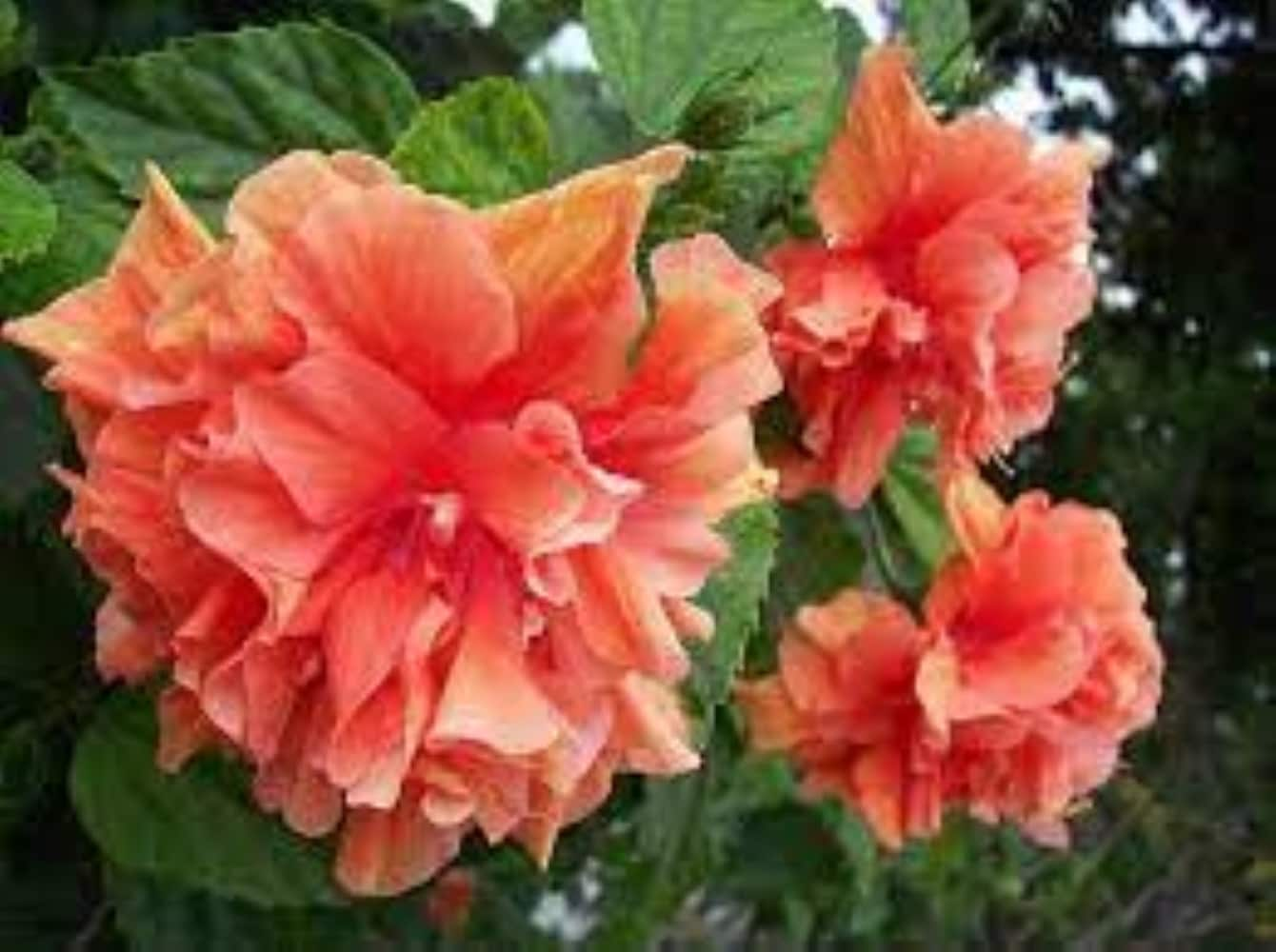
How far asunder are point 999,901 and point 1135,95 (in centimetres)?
114

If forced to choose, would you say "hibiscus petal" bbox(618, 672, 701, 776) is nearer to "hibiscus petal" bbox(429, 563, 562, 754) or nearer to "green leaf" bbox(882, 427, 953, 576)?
"hibiscus petal" bbox(429, 563, 562, 754)

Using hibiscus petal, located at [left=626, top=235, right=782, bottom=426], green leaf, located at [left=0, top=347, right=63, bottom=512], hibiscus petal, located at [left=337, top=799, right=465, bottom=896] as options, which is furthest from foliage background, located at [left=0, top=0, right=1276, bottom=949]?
hibiscus petal, located at [left=337, top=799, right=465, bottom=896]

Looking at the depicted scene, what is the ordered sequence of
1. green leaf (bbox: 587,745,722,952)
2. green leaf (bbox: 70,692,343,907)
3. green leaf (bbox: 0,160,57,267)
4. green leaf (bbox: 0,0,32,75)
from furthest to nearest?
1. green leaf (bbox: 587,745,722,952)
2. green leaf (bbox: 0,0,32,75)
3. green leaf (bbox: 70,692,343,907)
4. green leaf (bbox: 0,160,57,267)

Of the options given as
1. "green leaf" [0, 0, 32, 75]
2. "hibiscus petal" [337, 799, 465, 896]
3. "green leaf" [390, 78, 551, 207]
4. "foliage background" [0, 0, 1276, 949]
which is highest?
"green leaf" [390, 78, 551, 207]

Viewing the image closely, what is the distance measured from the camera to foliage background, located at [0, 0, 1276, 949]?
1068mm

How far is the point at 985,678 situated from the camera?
1.23 meters

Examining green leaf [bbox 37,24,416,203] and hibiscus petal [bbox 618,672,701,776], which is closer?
hibiscus petal [bbox 618,672,701,776]

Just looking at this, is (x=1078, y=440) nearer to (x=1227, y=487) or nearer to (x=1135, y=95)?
(x=1227, y=487)

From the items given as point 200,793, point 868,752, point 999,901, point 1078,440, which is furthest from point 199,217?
point 1078,440

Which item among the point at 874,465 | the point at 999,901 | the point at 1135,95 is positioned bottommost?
the point at 999,901

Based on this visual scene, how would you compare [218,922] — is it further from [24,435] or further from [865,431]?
[865,431]

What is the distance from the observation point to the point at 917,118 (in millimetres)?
1074

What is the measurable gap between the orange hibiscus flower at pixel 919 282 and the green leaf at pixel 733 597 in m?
0.13

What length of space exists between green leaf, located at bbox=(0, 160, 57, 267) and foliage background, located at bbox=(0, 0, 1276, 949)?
39 mm
